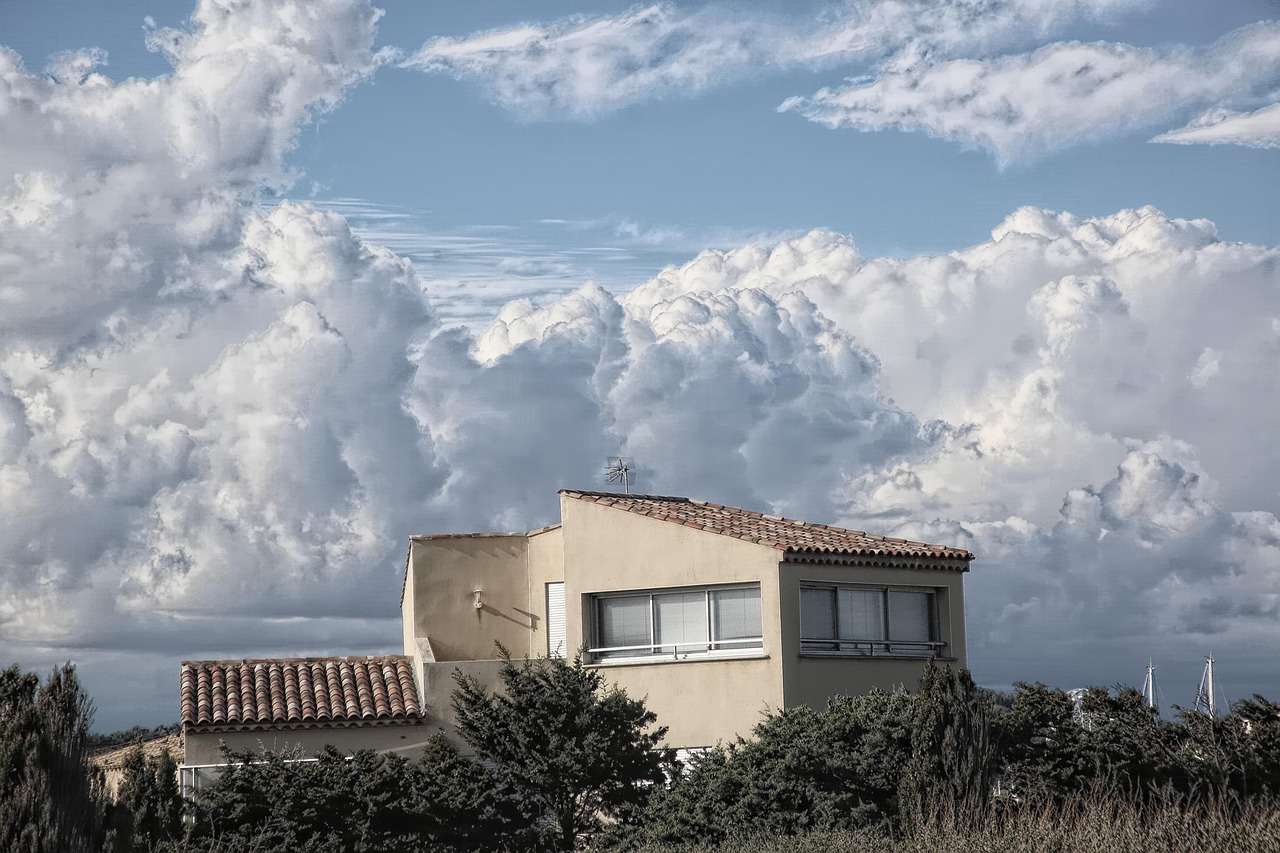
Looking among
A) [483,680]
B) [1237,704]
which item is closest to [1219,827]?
[1237,704]

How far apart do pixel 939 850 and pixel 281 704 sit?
15.9 metres

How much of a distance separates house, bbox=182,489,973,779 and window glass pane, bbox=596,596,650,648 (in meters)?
0.03

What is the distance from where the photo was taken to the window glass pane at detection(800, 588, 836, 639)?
1176 inches

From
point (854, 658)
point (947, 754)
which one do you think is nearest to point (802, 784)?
point (947, 754)

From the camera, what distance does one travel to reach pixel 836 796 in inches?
949

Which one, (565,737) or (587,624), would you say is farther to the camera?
(587,624)

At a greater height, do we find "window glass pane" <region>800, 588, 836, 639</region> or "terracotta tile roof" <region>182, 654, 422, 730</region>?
"window glass pane" <region>800, 588, 836, 639</region>

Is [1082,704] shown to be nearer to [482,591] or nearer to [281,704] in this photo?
[482,591]

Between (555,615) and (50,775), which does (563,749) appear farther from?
(50,775)

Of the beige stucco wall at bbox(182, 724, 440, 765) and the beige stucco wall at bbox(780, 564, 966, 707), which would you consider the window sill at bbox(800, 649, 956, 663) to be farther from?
the beige stucco wall at bbox(182, 724, 440, 765)

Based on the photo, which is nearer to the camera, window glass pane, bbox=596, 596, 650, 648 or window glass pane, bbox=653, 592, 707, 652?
window glass pane, bbox=653, 592, 707, 652

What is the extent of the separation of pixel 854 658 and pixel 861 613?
1.09m

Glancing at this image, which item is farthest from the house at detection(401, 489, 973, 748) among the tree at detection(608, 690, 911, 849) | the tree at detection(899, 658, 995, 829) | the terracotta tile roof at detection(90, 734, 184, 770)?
the terracotta tile roof at detection(90, 734, 184, 770)

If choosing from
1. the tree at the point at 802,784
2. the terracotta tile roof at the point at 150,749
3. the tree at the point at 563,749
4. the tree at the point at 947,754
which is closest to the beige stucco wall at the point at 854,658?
the tree at the point at 563,749
